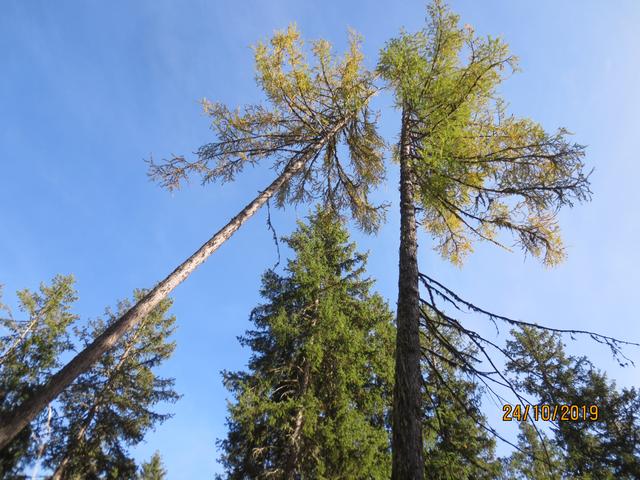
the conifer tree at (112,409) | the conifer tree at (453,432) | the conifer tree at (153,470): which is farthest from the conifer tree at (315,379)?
the conifer tree at (153,470)

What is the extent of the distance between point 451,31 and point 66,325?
64.0ft

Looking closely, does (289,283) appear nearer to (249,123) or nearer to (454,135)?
(249,123)

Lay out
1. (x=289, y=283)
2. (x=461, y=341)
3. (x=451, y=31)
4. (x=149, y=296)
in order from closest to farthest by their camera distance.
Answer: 1. (x=149, y=296)
2. (x=451, y=31)
3. (x=289, y=283)
4. (x=461, y=341)

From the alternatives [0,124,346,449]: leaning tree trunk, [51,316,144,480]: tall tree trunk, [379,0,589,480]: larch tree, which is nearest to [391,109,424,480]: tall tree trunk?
[379,0,589,480]: larch tree

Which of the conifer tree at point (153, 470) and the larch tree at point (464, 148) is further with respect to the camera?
the conifer tree at point (153, 470)

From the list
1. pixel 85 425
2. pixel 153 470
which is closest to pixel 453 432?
pixel 85 425

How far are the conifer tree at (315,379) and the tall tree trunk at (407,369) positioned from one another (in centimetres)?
259

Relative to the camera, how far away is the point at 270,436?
9.84m

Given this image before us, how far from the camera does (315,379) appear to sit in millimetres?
10469

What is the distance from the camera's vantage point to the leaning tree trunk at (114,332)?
3.52 m

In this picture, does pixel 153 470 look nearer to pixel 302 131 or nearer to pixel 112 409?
pixel 112 409

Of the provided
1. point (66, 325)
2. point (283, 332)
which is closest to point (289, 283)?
point (283, 332)

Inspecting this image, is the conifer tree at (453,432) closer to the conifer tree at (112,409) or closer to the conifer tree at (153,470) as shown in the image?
the conifer tree at (112,409)

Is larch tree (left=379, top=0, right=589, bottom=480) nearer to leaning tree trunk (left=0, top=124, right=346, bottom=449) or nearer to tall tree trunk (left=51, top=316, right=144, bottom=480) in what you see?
leaning tree trunk (left=0, top=124, right=346, bottom=449)
